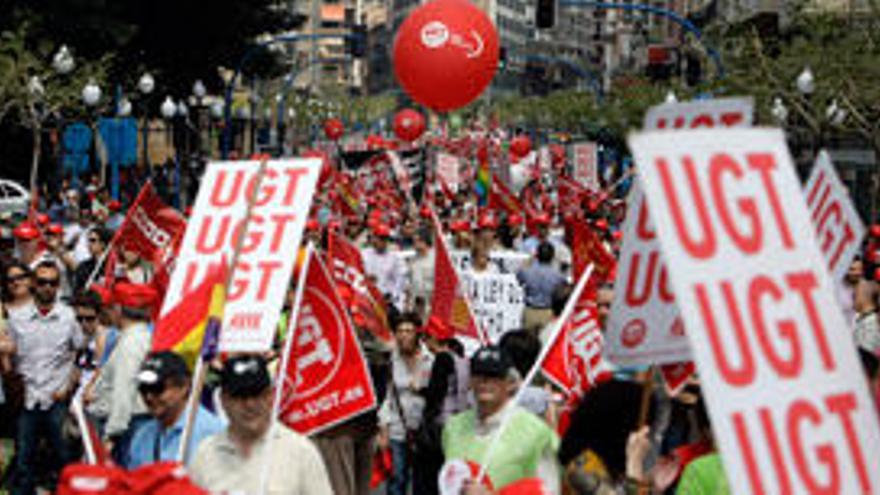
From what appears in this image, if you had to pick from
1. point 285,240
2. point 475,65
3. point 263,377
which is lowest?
point 263,377

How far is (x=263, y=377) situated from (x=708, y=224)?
2.11m

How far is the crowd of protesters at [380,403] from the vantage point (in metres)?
4.82

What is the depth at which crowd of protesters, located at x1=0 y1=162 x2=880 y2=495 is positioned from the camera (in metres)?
4.82

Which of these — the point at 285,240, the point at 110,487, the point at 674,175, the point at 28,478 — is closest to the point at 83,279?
the point at 28,478

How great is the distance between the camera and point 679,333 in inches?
189

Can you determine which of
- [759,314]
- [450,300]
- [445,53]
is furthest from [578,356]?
[445,53]

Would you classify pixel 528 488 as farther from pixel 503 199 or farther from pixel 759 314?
pixel 503 199

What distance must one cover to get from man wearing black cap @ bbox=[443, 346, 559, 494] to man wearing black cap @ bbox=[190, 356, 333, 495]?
32.9 inches

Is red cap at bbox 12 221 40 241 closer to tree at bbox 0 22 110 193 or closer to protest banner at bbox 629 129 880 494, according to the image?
protest banner at bbox 629 129 880 494

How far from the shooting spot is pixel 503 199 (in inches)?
870

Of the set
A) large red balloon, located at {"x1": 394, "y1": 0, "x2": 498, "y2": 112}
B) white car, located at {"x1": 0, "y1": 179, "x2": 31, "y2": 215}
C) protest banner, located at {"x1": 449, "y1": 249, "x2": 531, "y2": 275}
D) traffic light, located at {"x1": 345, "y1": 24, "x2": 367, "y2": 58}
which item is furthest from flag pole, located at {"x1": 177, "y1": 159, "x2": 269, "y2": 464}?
traffic light, located at {"x1": 345, "y1": 24, "x2": 367, "y2": 58}

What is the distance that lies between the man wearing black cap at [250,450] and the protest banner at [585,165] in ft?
71.4

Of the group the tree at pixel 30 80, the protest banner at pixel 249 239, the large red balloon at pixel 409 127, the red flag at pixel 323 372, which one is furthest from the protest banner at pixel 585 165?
the protest banner at pixel 249 239

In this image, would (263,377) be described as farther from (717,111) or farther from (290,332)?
(717,111)
